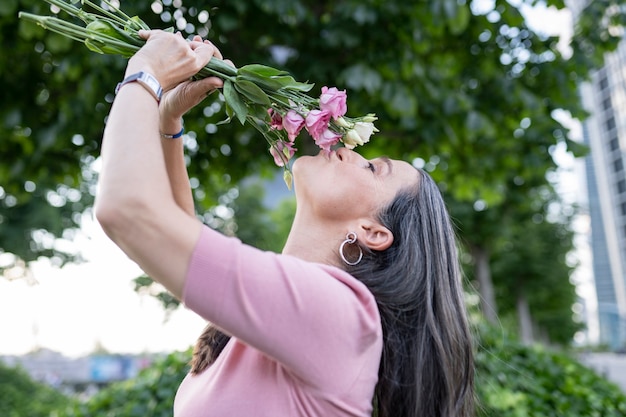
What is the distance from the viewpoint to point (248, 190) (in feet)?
77.9

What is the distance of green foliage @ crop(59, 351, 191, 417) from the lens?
3.86 m

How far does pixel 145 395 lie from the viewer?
157 inches

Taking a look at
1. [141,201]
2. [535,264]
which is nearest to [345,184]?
[141,201]

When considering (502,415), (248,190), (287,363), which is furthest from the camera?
(248,190)

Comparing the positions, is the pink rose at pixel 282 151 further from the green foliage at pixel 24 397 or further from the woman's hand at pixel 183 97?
the green foliage at pixel 24 397

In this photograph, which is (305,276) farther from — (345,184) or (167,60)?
(167,60)

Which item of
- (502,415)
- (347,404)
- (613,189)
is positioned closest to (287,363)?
(347,404)

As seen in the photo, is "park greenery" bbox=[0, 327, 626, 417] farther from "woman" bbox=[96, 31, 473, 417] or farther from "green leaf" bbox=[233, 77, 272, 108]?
"green leaf" bbox=[233, 77, 272, 108]

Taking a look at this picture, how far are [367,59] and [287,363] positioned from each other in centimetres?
336

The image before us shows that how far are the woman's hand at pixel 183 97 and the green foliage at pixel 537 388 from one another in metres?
2.55

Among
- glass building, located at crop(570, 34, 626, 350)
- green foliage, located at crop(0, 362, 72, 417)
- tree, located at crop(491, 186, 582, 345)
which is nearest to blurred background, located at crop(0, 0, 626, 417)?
green foliage, located at crop(0, 362, 72, 417)

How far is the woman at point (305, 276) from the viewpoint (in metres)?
1.24

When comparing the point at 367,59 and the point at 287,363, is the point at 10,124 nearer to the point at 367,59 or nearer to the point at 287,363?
the point at 367,59

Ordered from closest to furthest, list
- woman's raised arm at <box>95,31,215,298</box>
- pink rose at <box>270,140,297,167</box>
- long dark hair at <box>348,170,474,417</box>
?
woman's raised arm at <box>95,31,215,298</box>, long dark hair at <box>348,170,474,417</box>, pink rose at <box>270,140,297,167</box>
